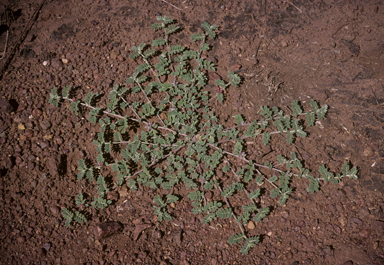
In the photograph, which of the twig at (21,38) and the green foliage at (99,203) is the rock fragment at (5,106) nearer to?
the twig at (21,38)

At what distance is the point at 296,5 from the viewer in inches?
149

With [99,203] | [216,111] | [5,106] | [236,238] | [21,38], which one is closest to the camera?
[236,238]

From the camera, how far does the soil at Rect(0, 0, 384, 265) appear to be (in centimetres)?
275

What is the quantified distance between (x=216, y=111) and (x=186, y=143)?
55 cm

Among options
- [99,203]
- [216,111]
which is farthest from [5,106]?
[216,111]

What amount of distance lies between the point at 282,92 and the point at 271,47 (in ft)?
2.17

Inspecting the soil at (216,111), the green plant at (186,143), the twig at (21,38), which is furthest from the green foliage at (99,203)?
the twig at (21,38)

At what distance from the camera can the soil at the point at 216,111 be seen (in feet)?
9.03

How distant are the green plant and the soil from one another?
0.51 feet

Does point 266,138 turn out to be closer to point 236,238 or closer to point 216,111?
point 216,111

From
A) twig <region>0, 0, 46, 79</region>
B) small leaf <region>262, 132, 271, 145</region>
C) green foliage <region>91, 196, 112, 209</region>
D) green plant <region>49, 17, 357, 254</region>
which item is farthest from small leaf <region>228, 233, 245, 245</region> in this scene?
twig <region>0, 0, 46, 79</region>

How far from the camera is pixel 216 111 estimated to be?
3273 mm

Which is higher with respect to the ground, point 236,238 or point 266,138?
point 266,138

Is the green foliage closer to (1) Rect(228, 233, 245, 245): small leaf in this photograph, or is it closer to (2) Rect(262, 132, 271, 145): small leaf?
(1) Rect(228, 233, 245, 245): small leaf
